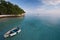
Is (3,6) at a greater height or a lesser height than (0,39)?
greater

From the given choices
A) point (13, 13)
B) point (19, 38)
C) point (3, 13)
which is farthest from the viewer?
point (13, 13)

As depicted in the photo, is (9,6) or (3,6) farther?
(9,6)

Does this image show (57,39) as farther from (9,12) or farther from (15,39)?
(9,12)

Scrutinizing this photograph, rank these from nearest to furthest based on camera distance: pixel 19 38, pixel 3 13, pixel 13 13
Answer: pixel 19 38, pixel 3 13, pixel 13 13

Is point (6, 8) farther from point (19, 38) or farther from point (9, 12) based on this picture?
point (19, 38)

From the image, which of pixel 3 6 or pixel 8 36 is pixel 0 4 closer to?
pixel 3 6

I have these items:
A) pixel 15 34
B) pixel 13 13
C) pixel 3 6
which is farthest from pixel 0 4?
pixel 15 34

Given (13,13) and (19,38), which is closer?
(19,38)

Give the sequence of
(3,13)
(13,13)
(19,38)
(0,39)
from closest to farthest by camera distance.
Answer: (0,39) < (19,38) < (3,13) < (13,13)

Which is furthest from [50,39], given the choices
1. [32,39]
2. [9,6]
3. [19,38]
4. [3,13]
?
[9,6]

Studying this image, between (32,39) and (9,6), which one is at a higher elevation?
(9,6)
